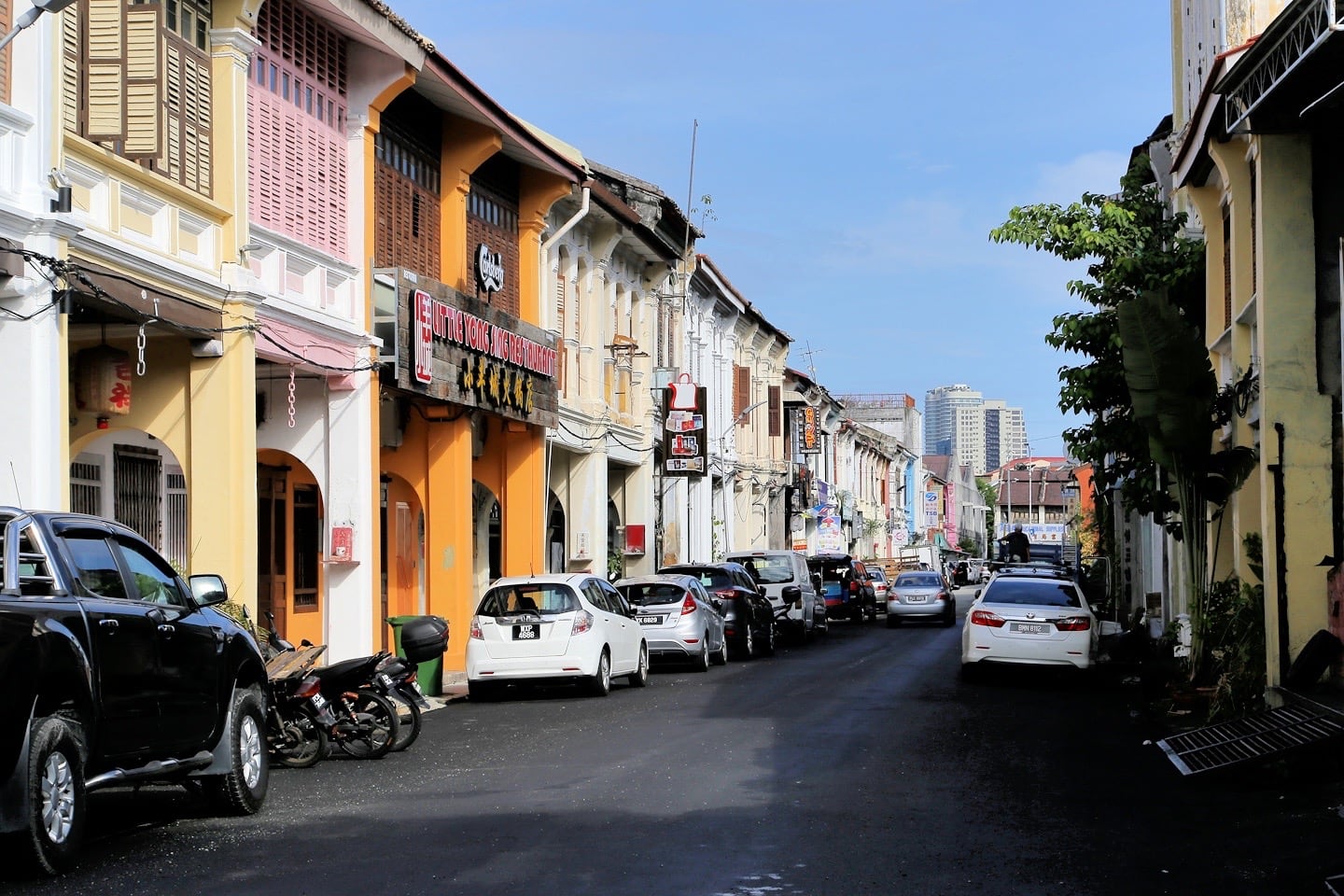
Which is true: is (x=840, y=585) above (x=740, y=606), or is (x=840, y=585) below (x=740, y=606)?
below

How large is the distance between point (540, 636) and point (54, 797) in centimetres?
1264

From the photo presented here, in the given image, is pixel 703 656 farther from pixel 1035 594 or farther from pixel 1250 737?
pixel 1250 737

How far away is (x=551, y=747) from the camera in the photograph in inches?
617

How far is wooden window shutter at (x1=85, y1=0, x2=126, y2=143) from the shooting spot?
15.6 meters

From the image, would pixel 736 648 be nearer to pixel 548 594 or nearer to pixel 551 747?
pixel 548 594

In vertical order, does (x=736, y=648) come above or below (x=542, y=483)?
below

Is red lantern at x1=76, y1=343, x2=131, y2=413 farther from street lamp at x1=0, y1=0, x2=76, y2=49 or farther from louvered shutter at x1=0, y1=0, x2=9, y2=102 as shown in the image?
street lamp at x1=0, y1=0, x2=76, y2=49

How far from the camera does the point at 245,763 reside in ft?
37.7

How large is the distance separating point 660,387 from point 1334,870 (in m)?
31.1

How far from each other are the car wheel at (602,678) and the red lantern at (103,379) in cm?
702

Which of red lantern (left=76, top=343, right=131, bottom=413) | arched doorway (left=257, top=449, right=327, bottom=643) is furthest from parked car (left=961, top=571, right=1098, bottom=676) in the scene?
red lantern (left=76, top=343, right=131, bottom=413)

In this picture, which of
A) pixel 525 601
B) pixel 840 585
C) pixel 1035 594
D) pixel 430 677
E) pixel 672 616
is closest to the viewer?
pixel 525 601

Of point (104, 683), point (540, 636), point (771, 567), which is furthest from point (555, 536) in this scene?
point (104, 683)

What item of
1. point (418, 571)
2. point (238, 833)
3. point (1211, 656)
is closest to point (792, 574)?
point (418, 571)
